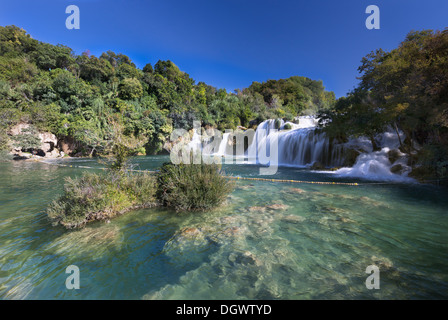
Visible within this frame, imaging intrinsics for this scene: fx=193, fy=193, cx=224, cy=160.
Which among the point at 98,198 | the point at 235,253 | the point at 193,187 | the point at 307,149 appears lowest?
the point at 235,253

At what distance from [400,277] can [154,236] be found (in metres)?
4.48

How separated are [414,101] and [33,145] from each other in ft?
123

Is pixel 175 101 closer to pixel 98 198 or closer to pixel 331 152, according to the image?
pixel 331 152

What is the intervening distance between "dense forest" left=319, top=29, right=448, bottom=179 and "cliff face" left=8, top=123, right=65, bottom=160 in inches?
1365

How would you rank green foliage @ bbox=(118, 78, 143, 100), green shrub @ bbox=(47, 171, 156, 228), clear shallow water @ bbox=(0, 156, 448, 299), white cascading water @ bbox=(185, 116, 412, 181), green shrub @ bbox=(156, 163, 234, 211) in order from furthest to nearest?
1. green foliage @ bbox=(118, 78, 143, 100)
2. white cascading water @ bbox=(185, 116, 412, 181)
3. green shrub @ bbox=(156, 163, 234, 211)
4. green shrub @ bbox=(47, 171, 156, 228)
5. clear shallow water @ bbox=(0, 156, 448, 299)

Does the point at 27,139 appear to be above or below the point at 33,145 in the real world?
above

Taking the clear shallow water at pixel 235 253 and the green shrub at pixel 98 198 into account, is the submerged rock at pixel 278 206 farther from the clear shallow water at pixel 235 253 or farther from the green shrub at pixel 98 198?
the green shrub at pixel 98 198

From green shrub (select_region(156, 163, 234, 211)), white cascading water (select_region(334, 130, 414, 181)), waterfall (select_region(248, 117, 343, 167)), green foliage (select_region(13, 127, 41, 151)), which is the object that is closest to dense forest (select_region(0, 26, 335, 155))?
green foliage (select_region(13, 127, 41, 151))

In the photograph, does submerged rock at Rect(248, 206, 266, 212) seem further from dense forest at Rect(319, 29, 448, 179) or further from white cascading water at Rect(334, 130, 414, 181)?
white cascading water at Rect(334, 130, 414, 181)

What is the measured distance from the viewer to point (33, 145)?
982 inches

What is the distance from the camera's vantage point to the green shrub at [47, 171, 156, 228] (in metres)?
4.89

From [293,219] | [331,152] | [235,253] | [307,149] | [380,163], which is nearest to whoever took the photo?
[235,253]

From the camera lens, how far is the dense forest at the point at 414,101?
8477mm

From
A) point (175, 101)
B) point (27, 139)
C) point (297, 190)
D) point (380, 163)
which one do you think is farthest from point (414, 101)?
point (175, 101)
